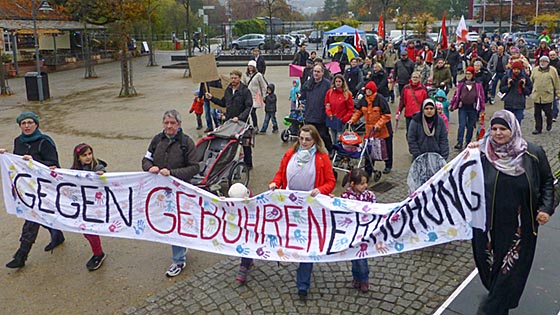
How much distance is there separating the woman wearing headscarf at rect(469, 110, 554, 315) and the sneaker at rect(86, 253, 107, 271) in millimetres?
4275

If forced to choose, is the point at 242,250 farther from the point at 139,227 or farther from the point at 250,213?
the point at 139,227

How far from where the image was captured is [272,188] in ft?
17.2

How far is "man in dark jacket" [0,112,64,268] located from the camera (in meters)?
6.06

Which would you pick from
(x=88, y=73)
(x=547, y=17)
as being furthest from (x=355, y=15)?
(x=88, y=73)

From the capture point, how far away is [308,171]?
5309 millimetres

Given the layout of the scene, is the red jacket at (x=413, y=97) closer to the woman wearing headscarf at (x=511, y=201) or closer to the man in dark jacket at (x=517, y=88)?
the man in dark jacket at (x=517, y=88)

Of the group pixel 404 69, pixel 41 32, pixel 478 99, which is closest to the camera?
pixel 478 99

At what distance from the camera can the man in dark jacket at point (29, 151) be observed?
239 inches

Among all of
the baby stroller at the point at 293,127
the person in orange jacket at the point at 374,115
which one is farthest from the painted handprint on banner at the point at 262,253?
the baby stroller at the point at 293,127

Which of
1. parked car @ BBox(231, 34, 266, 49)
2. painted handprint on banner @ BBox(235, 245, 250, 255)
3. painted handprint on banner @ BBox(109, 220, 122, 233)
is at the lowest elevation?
painted handprint on banner @ BBox(235, 245, 250, 255)

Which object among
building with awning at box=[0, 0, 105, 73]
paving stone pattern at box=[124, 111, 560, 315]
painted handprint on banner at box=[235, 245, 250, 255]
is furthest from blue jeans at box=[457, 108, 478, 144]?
building with awning at box=[0, 0, 105, 73]

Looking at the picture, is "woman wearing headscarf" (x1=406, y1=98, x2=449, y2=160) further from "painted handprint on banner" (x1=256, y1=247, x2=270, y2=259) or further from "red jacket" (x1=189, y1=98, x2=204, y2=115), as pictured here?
"red jacket" (x1=189, y1=98, x2=204, y2=115)

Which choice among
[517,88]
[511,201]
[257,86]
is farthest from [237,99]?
[517,88]

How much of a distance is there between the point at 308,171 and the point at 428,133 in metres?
2.61
